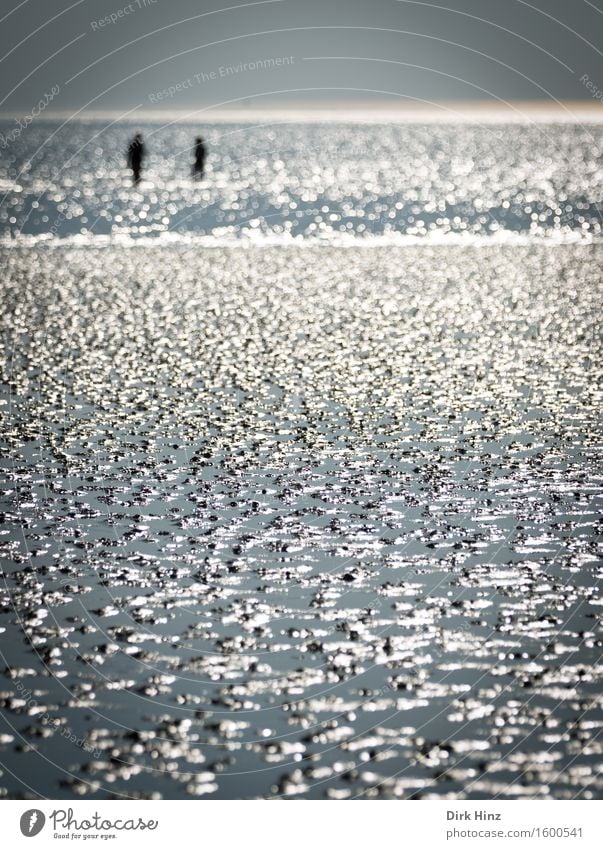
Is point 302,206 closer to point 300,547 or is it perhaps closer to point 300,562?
point 300,547

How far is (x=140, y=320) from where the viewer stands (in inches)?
2061

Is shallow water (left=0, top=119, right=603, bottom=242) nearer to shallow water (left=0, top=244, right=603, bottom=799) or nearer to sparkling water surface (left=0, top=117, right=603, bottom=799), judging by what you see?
sparkling water surface (left=0, top=117, right=603, bottom=799)

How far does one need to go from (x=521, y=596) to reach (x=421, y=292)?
39633 millimetres

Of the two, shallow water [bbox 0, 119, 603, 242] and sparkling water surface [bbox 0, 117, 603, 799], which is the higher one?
shallow water [bbox 0, 119, 603, 242]

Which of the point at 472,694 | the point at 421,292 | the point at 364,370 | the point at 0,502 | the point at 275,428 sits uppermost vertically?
the point at 421,292

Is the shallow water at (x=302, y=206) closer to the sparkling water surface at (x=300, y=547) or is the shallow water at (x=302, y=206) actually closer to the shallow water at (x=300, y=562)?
the sparkling water surface at (x=300, y=547)

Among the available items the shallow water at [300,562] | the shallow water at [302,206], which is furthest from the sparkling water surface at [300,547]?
the shallow water at [302,206]

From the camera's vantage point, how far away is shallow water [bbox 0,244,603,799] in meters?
18.2

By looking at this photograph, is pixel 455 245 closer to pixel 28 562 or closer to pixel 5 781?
pixel 28 562

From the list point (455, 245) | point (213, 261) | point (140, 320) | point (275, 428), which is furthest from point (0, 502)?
point (455, 245)

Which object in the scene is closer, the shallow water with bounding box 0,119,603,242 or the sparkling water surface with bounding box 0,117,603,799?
the sparkling water surface with bounding box 0,117,603,799

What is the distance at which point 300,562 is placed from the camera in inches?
985

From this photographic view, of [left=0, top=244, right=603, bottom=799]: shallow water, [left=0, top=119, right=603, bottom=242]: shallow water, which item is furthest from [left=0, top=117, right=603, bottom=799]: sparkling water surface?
[left=0, top=119, right=603, bottom=242]: shallow water

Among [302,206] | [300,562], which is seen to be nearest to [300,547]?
[300,562]
